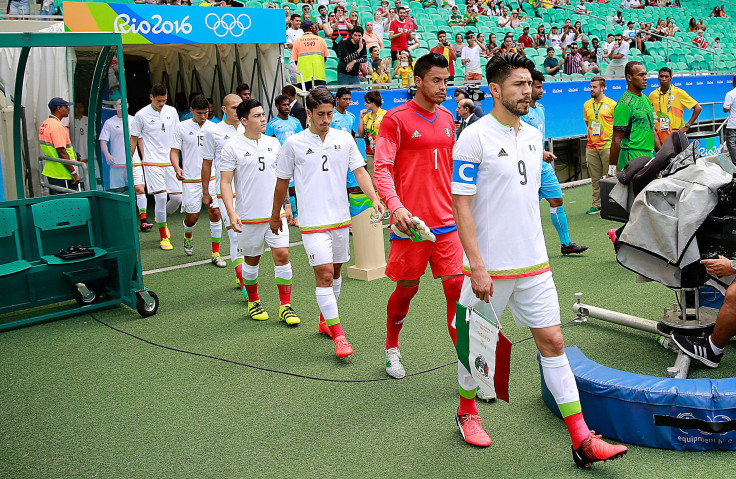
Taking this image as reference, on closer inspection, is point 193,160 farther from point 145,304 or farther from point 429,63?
point 429,63

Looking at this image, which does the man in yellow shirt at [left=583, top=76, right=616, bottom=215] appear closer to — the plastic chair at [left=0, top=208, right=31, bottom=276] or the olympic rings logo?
the olympic rings logo

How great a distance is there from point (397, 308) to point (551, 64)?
14.0 metres

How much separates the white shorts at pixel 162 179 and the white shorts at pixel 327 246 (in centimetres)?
501

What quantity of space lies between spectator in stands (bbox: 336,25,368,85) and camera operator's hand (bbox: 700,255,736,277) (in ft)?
31.8

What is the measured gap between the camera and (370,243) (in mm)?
7730

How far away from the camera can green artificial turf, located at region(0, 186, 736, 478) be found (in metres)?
3.70

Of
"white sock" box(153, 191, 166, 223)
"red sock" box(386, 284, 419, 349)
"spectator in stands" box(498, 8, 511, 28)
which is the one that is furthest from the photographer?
"spectator in stands" box(498, 8, 511, 28)

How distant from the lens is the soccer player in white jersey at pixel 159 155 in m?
9.81

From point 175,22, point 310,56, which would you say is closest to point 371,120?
point 310,56

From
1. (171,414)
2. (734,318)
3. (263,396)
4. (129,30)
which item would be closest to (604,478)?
(734,318)

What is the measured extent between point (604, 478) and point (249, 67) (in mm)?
10406

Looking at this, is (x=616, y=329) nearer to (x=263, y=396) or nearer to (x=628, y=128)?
(x=263, y=396)

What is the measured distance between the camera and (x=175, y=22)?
10766mm

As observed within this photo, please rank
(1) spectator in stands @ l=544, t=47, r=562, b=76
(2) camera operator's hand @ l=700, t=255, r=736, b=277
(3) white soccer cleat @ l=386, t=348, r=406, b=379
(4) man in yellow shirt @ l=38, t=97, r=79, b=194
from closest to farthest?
(2) camera operator's hand @ l=700, t=255, r=736, b=277
(3) white soccer cleat @ l=386, t=348, r=406, b=379
(4) man in yellow shirt @ l=38, t=97, r=79, b=194
(1) spectator in stands @ l=544, t=47, r=562, b=76
